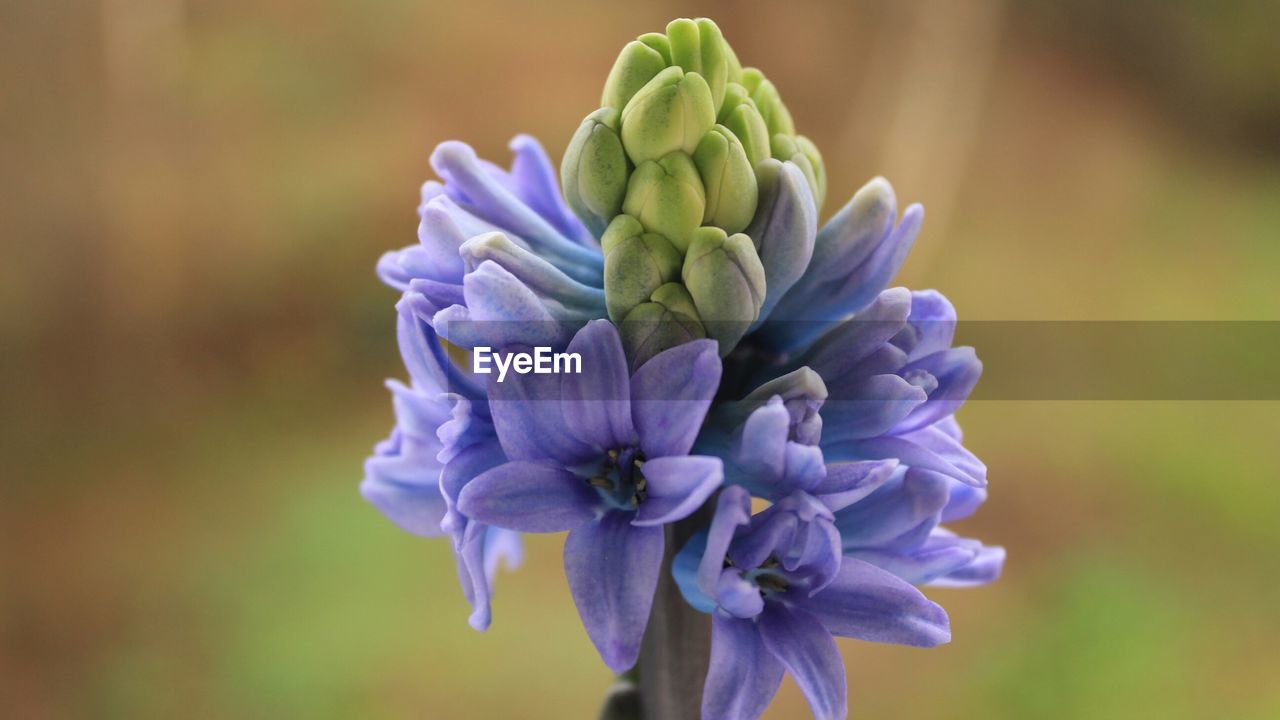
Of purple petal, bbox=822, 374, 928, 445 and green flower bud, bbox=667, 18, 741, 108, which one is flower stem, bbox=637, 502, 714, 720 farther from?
green flower bud, bbox=667, 18, 741, 108

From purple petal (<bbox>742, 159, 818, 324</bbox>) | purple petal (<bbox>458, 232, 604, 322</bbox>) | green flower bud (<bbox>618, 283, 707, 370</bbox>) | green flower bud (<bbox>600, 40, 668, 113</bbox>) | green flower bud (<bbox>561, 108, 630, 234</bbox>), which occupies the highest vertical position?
green flower bud (<bbox>600, 40, 668, 113</bbox>)

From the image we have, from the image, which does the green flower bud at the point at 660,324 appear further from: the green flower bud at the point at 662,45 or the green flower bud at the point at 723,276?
the green flower bud at the point at 662,45

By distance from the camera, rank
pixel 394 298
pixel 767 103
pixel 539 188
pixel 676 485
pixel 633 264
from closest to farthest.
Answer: pixel 676 485 → pixel 633 264 → pixel 767 103 → pixel 539 188 → pixel 394 298

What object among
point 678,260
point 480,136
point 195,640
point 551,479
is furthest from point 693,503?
point 480,136

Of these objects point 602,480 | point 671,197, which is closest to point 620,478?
point 602,480

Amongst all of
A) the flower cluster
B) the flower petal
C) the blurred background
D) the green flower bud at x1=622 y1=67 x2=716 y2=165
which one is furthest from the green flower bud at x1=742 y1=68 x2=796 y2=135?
the blurred background

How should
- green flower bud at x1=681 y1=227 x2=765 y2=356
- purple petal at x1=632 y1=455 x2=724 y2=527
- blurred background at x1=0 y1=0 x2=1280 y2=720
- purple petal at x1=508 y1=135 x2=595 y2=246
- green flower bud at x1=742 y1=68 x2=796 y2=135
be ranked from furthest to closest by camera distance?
blurred background at x1=0 y1=0 x2=1280 y2=720 < purple petal at x1=508 y1=135 x2=595 y2=246 < green flower bud at x1=742 y1=68 x2=796 y2=135 < green flower bud at x1=681 y1=227 x2=765 y2=356 < purple petal at x1=632 y1=455 x2=724 y2=527

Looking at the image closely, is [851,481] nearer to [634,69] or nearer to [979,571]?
[979,571]
